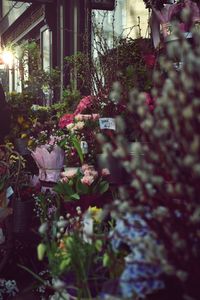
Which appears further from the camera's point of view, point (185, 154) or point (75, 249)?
point (75, 249)

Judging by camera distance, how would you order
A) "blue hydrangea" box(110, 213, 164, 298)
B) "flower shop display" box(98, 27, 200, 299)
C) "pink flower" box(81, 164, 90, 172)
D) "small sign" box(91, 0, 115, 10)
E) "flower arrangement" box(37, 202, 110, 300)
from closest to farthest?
"flower shop display" box(98, 27, 200, 299)
"blue hydrangea" box(110, 213, 164, 298)
"flower arrangement" box(37, 202, 110, 300)
"pink flower" box(81, 164, 90, 172)
"small sign" box(91, 0, 115, 10)

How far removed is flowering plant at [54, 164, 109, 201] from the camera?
10.0 feet

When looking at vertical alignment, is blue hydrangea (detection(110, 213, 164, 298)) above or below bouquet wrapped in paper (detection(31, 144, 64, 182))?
below

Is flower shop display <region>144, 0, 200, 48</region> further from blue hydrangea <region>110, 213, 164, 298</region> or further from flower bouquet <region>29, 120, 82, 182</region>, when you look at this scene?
blue hydrangea <region>110, 213, 164, 298</region>

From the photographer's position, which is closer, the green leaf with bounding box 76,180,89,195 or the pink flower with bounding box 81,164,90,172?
the green leaf with bounding box 76,180,89,195

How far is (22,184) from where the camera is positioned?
414 cm

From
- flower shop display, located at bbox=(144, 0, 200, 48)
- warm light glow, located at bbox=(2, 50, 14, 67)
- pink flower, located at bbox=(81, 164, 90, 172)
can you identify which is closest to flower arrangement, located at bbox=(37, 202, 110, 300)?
pink flower, located at bbox=(81, 164, 90, 172)

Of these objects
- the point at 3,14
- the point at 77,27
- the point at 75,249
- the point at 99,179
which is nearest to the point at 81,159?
the point at 99,179

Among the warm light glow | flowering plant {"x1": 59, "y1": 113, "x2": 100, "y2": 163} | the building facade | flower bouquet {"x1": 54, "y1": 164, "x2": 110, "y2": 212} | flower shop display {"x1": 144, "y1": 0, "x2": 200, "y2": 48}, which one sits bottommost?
flower bouquet {"x1": 54, "y1": 164, "x2": 110, "y2": 212}

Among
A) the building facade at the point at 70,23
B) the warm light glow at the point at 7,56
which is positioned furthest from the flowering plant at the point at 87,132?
the warm light glow at the point at 7,56

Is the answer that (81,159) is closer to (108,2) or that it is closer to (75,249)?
(75,249)

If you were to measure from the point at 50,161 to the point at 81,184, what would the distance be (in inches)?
38.4

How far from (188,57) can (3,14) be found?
22.4 metres

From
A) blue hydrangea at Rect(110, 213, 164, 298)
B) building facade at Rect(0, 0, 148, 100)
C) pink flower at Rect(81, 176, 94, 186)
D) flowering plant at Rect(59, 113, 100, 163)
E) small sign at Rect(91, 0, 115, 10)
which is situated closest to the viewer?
blue hydrangea at Rect(110, 213, 164, 298)
